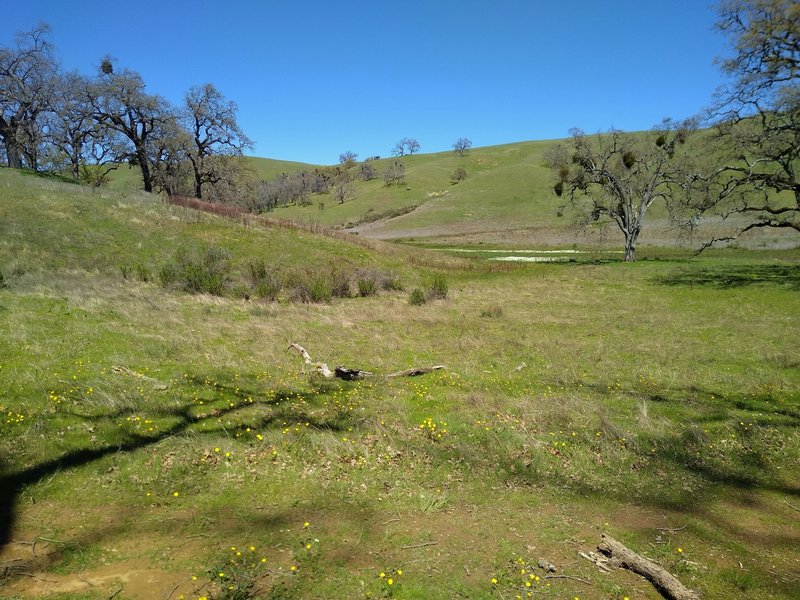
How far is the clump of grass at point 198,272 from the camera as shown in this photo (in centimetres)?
1983

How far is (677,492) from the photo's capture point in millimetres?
6367

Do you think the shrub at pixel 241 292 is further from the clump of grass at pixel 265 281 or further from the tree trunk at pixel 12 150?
the tree trunk at pixel 12 150

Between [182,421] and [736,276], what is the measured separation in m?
29.6

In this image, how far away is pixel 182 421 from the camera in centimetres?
722

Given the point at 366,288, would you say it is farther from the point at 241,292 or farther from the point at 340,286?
the point at 241,292

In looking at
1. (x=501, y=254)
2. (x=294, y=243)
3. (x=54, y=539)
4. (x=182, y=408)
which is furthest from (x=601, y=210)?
(x=54, y=539)

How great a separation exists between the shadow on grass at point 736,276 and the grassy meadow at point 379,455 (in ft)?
30.6

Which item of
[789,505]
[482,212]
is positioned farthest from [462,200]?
[789,505]

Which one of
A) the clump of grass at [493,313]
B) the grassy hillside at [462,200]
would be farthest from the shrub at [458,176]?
the clump of grass at [493,313]

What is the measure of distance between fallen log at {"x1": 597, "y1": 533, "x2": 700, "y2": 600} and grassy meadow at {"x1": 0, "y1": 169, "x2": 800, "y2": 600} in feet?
0.39

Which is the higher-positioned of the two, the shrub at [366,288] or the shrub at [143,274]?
the shrub at [143,274]

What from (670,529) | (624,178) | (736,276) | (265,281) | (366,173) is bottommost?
(670,529)

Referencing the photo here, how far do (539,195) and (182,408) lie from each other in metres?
99.7

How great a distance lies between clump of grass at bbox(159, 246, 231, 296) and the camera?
65.1 ft
